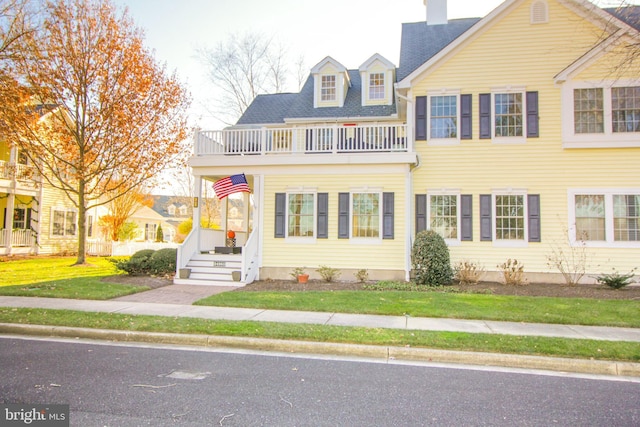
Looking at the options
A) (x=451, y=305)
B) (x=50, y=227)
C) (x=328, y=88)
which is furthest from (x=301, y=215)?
(x=50, y=227)

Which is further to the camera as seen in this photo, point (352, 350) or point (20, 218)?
point (20, 218)

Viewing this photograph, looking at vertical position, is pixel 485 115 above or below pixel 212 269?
above

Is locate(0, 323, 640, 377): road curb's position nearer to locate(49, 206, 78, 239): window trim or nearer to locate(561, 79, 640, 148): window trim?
locate(561, 79, 640, 148): window trim

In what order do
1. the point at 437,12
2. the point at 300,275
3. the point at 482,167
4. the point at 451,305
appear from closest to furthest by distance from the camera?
the point at 451,305 → the point at 300,275 → the point at 482,167 → the point at 437,12

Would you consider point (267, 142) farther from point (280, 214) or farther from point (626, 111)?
point (626, 111)

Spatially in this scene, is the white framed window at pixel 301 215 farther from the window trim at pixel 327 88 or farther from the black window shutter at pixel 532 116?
the black window shutter at pixel 532 116

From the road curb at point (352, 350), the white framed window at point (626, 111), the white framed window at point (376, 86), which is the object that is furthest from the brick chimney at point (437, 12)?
the road curb at point (352, 350)

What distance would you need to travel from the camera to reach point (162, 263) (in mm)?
14234

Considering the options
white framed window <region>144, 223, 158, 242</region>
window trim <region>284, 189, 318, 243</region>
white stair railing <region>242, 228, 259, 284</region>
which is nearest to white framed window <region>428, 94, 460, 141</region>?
window trim <region>284, 189, 318, 243</region>

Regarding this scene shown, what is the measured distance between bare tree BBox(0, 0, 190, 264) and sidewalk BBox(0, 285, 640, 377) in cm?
1047

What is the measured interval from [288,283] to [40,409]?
9096 mm

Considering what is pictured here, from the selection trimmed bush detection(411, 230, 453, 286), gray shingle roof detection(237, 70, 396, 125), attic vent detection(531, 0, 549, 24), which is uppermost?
attic vent detection(531, 0, 549, 24)

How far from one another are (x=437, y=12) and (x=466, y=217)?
11.0m

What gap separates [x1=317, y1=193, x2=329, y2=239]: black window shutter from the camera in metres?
13.8
